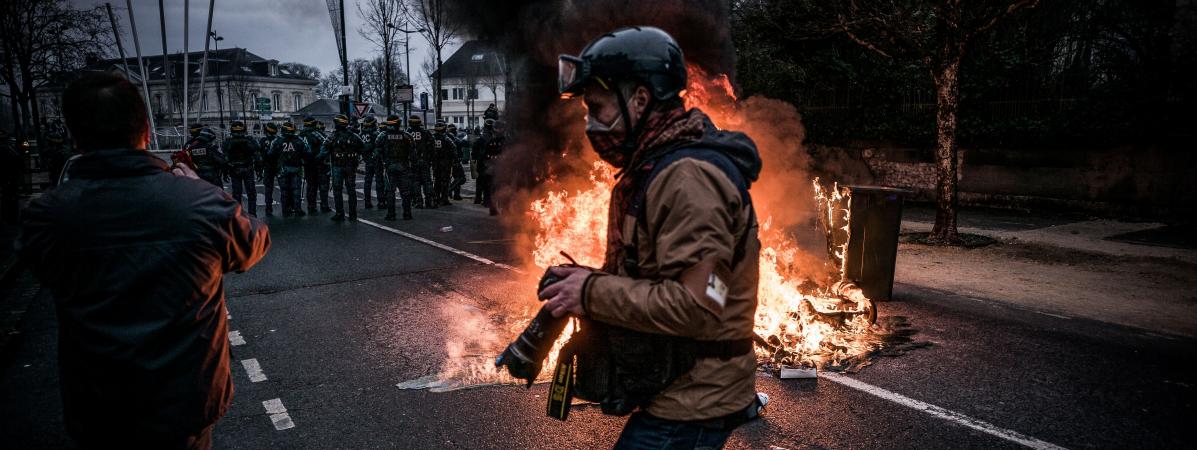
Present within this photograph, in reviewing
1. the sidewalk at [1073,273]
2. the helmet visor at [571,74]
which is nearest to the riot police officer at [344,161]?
the sidewalk at [1073,273]

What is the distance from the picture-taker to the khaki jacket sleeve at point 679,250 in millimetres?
1765

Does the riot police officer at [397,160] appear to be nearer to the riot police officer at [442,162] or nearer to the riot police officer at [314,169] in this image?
the riot police officer at [314,169]

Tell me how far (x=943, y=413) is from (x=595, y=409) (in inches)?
79.8

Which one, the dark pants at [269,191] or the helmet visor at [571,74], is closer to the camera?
the helmet visor at [571,74]

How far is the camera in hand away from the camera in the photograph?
6.59 feet

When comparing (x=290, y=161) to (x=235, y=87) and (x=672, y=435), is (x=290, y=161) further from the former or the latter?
(x=235, y=87)

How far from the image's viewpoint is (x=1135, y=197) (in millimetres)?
11836

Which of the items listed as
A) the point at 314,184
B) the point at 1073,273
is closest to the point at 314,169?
the point at 314,184

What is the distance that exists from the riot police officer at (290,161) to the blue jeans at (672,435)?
1275 cm

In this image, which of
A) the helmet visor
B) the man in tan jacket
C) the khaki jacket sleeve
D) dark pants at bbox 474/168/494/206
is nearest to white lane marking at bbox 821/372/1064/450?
the man in tan jacket

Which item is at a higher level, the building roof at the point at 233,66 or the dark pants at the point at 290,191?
the building roof at the point at 233,66

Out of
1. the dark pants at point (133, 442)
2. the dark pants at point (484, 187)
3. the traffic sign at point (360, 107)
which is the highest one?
the traffic sign at point (360, 107)

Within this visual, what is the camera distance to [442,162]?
15.6 metres

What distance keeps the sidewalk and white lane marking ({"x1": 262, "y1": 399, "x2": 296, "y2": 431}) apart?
6357mm
